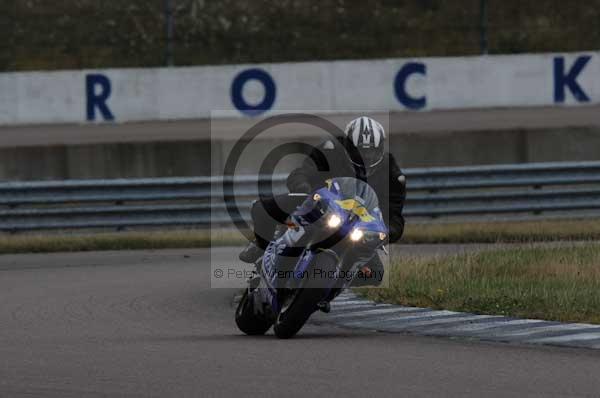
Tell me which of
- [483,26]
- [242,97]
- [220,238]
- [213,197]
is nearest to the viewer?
[220,238]

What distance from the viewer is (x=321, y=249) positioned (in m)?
8.69

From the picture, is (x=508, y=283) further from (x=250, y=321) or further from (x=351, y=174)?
(x=250, y=321)

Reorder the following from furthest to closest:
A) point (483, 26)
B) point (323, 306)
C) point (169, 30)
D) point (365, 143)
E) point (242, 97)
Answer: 1. point (483, 26)
2. point (242, 97)
3. point (169, 30)
4. point (365, 143)
5. point (323, 306)

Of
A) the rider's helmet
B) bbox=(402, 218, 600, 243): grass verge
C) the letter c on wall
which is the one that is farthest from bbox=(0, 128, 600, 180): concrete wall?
the rider's helmet

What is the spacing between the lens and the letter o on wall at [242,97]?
27.5 m

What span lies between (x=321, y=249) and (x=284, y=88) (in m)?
19.2

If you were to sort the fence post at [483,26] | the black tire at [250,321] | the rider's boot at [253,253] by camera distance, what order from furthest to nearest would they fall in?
the fence post at [483,26] < the rider's boot at [253,253] < the black tire at [250,321]

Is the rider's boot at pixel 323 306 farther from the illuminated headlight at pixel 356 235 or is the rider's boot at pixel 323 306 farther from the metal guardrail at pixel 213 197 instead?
the metal guardrail at pixel 213 197

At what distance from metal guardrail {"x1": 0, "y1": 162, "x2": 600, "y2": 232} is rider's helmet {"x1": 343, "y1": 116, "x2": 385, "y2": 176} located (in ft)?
29.5

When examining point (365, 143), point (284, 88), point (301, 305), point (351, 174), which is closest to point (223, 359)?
point (301, 305)

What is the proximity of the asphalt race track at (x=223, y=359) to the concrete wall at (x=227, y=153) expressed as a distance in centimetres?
950

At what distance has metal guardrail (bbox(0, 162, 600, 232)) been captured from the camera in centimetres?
1825

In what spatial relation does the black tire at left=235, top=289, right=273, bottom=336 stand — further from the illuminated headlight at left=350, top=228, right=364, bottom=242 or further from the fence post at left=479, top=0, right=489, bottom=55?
the fence post at left=479, top=0, right=489, bottom=55

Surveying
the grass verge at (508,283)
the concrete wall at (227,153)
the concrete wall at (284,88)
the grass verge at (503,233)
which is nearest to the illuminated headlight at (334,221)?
the grass verge at (508,283)
